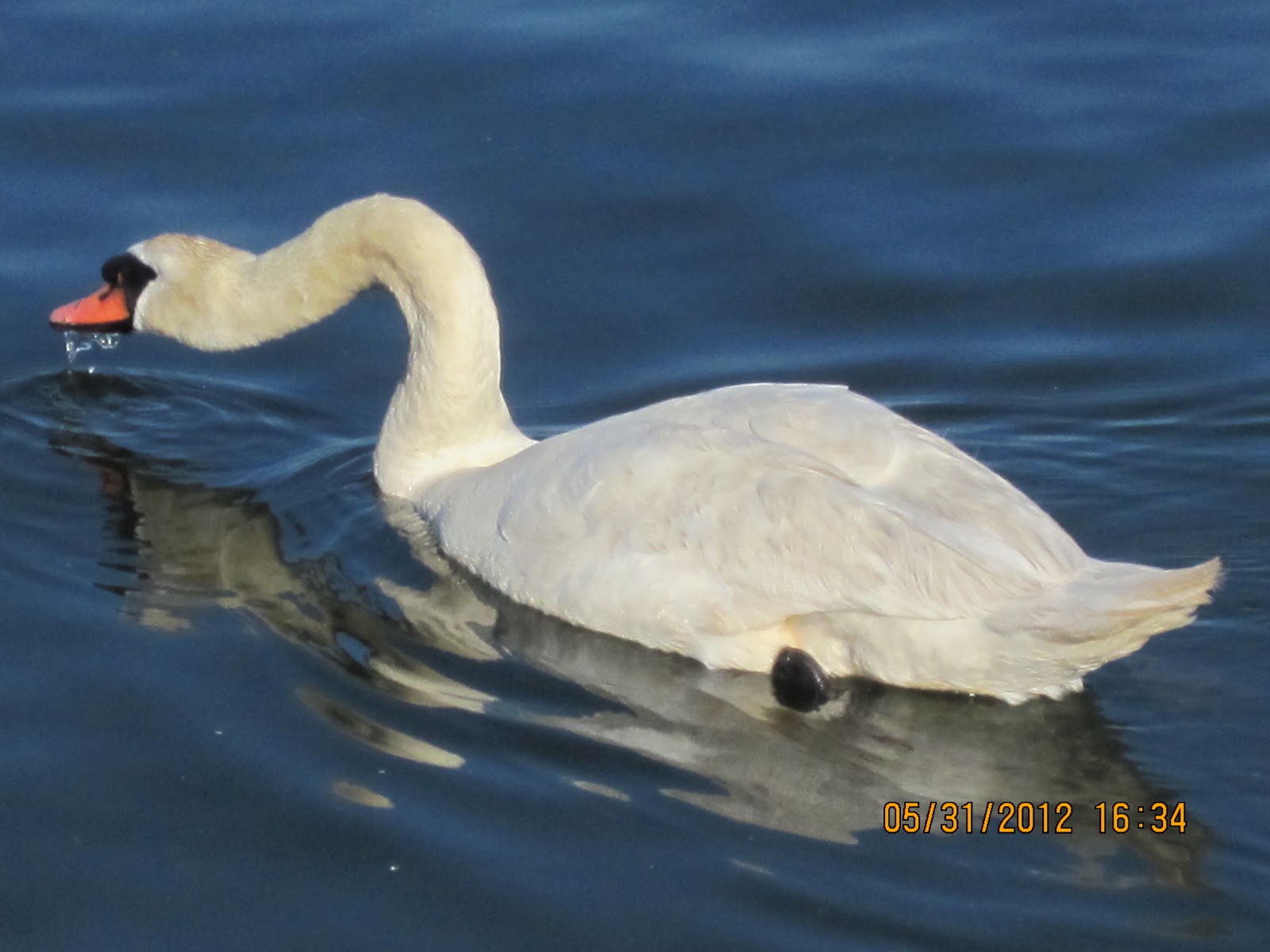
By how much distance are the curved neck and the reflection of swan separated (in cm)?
70

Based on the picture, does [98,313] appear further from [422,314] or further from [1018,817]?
[1018,817]

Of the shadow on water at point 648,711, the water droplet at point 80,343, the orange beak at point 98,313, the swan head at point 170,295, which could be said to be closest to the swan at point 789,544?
the shadow on water at point 648,711

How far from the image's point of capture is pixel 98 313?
1038 cm

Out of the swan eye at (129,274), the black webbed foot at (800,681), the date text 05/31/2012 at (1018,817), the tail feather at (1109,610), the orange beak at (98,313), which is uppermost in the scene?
the swan eye at (129,274)

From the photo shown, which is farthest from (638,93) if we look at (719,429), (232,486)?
(719,429)

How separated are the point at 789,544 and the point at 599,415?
9.64 ft

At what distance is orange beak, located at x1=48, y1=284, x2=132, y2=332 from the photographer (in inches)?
408

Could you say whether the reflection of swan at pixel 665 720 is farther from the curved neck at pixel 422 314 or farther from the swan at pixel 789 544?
the curved neck at pixel 422 314

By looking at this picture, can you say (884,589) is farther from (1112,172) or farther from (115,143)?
(115,143)

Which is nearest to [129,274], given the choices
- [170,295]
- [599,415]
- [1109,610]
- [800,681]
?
[170,295]

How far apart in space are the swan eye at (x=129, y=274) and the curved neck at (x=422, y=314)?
2.46 feet

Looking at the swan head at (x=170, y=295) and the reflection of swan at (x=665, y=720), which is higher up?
the swan head at (x=170, y=295)

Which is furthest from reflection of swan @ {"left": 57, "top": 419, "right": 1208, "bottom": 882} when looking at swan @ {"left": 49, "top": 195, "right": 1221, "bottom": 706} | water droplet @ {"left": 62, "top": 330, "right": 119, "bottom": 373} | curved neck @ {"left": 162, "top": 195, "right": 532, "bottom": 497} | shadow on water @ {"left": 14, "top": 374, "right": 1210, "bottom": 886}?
water droplet @ {"left": 62, "top": 330, "right": 119, "bottom": 373}

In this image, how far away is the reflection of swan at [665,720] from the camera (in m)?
7.20
